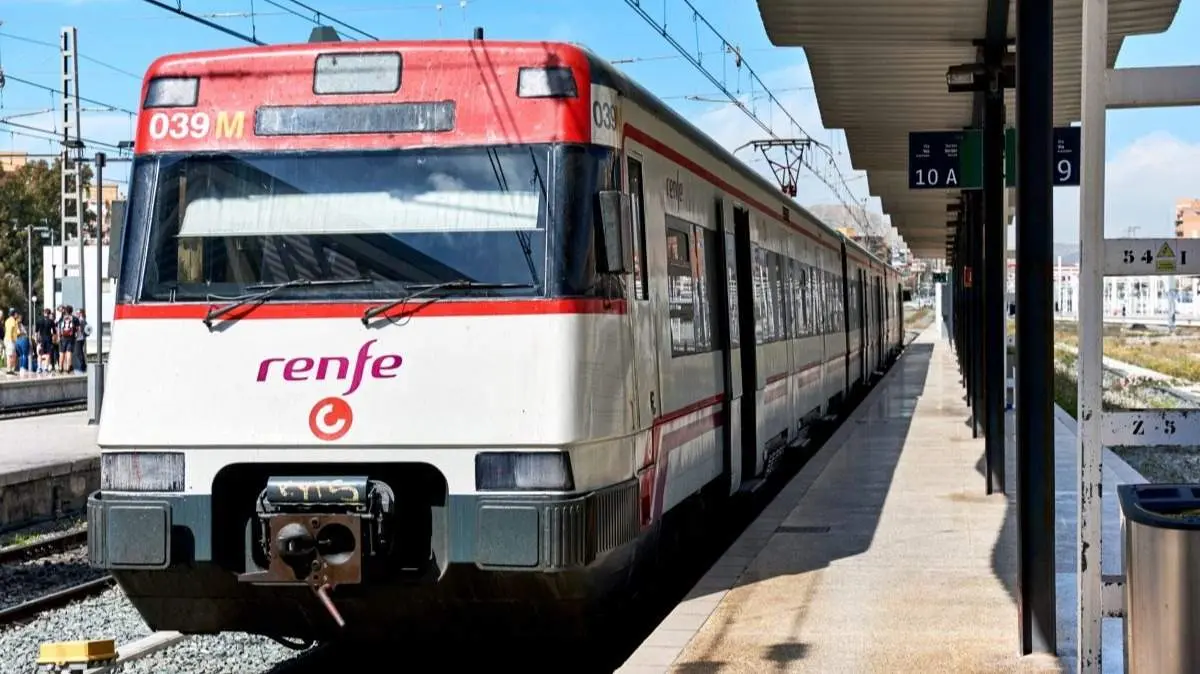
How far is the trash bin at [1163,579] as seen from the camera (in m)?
5.21

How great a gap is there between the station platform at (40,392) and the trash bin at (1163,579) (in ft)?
85.7

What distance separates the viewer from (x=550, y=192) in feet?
23.9

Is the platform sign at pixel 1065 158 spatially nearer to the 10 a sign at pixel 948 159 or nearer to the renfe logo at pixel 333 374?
the 10 a sign at pixel 948 159

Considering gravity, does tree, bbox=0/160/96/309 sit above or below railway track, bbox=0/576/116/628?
above

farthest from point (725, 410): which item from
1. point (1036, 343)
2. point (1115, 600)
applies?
point (1115, 600)

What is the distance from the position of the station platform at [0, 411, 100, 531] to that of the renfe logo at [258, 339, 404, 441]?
9.24 m

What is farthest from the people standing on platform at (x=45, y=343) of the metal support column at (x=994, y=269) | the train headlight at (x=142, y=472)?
the train headlight at (x=142, y=472)

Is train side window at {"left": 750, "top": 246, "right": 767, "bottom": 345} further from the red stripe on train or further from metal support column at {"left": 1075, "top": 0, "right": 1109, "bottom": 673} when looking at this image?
metal support column at {"left": 1075, "top": 0, "right": 1109, "bottom": 673}

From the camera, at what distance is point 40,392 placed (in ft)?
105

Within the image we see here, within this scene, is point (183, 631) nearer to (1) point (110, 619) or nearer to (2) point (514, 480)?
(2) point (514, 480)

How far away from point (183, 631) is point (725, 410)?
14.5 feet

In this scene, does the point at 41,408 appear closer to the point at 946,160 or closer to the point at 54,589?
the point at 54,589

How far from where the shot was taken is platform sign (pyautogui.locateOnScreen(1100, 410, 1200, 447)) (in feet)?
19.9

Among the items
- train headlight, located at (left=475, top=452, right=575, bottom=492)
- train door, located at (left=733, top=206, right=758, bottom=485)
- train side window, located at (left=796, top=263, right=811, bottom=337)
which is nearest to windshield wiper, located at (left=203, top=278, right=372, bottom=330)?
train headlight, located at (left=475, top=452, right=575, bottom=492)
